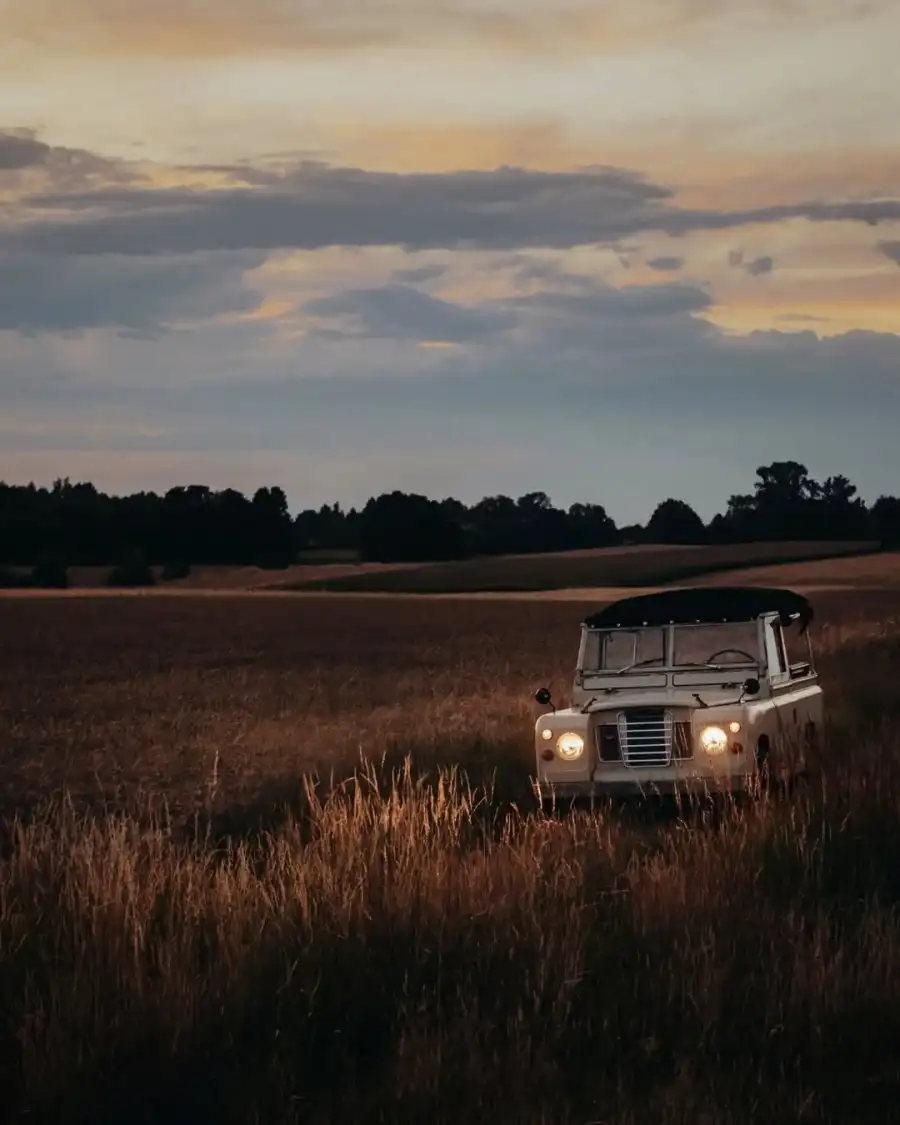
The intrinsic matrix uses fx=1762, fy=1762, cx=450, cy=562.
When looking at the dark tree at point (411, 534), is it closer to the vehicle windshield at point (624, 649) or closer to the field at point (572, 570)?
the field at point (572, 570)

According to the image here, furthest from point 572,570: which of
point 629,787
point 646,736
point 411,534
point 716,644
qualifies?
point 629,787

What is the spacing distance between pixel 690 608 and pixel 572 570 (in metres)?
75.3

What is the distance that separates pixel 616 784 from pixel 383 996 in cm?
647

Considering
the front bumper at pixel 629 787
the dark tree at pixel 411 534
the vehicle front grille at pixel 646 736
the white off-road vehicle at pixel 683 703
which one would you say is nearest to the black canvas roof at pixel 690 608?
the white off-road vehicle at pixel 683 703

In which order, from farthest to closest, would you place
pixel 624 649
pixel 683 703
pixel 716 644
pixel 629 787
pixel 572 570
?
pixel 572 570 → pixel 624 649 → pixel 716 644 → pixel 683 703 → pixel 629 787

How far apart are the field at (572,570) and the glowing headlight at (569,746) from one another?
69.5 metres

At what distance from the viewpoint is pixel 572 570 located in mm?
91062

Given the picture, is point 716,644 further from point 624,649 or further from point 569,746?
point 569,746

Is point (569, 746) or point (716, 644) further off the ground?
point (716, 644)

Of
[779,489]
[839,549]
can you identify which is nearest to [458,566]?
[839,549]


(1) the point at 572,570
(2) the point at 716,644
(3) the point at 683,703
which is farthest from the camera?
(1) the point at 572,570

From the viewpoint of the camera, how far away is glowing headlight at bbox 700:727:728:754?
1353 centimetres

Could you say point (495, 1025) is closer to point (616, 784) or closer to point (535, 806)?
point (616, 784)

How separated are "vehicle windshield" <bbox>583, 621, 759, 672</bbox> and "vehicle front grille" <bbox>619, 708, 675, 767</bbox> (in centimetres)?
142
